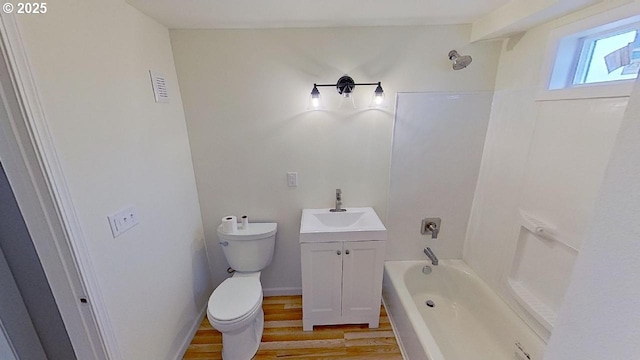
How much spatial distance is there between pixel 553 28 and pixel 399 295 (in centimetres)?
188

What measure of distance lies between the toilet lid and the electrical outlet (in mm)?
707

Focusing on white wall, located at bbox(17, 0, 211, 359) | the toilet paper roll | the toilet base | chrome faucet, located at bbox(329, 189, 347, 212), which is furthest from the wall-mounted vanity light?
the toilet base

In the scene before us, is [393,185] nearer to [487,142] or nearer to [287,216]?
[487,142]

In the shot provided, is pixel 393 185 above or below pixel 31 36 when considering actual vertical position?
below

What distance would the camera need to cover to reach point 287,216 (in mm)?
2045

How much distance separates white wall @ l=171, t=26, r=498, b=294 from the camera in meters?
1.68

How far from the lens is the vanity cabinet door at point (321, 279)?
169 cm

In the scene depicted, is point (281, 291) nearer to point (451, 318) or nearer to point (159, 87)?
point (451, 318)

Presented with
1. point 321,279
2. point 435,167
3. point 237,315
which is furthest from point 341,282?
point 435,167

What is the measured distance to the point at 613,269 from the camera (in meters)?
0.41

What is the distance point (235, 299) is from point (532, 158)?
2105 mm

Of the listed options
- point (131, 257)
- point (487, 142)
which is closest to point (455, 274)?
point (487, 142)

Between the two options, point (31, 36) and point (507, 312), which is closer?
point (31, 36)

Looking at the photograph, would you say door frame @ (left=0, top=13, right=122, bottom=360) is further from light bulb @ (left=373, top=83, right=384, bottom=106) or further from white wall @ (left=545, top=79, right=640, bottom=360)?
light bulb @ (left=373, top=83, right=384, bottom=106)
